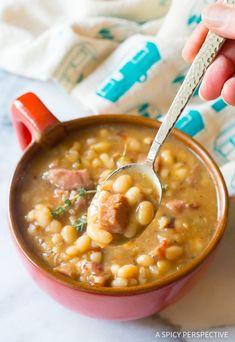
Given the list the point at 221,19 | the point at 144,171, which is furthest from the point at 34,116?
the point at 221,19

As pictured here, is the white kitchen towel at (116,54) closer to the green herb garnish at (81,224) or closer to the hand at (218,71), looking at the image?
the hand at (218,71)

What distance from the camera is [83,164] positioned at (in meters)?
1.56

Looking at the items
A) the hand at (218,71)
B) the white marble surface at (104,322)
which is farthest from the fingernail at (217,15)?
the white marble surface at (104,322)

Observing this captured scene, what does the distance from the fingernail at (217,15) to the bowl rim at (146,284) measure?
0.34 meters

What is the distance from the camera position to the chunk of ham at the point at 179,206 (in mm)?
1432

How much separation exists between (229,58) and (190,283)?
65 centimetres

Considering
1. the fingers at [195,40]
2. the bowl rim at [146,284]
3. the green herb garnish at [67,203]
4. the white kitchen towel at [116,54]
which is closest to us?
the bowl rim at [146,284]

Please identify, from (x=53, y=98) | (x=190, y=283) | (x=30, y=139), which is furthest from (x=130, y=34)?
(x=190, y=283)

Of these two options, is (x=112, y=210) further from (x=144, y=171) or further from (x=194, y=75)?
(x=194, y=75)

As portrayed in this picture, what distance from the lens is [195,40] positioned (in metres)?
1.58

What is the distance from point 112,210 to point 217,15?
516 mm

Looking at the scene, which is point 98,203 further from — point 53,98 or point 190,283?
point 53,98

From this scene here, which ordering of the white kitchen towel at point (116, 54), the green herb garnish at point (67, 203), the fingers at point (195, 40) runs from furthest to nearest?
the white kitchen towel at point (116, 54), the fingers at point (195, 40), the green herb garnish at point (67, 203)

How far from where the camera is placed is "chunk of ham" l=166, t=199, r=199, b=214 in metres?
1.43
